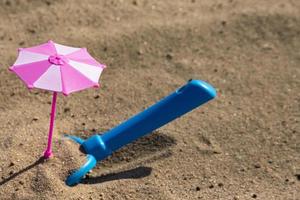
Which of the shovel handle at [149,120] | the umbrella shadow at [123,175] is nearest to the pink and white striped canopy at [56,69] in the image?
the shovel handle at [149,120]

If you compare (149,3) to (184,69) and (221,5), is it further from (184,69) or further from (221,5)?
(184,69)

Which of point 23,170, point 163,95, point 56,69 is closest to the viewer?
point 56,69

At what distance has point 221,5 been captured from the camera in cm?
283

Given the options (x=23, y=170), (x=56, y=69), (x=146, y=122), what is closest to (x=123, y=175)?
(x=146, y=122)

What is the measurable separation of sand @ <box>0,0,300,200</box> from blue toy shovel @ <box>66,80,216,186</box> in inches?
1.9

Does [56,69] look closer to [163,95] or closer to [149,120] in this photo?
[149,120]

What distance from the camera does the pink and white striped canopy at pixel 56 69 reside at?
152 centimetres

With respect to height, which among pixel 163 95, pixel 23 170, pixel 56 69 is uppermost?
pixel 56 69

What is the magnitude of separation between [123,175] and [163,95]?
1.61 ft

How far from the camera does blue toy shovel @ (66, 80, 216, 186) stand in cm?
179

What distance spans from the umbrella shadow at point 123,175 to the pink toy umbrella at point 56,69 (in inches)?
14.9

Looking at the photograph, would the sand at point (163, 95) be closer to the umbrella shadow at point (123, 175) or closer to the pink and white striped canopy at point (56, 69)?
the umbrella shadow at point (123, 175)

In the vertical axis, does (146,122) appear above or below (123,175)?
above

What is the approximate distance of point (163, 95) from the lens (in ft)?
7.45
